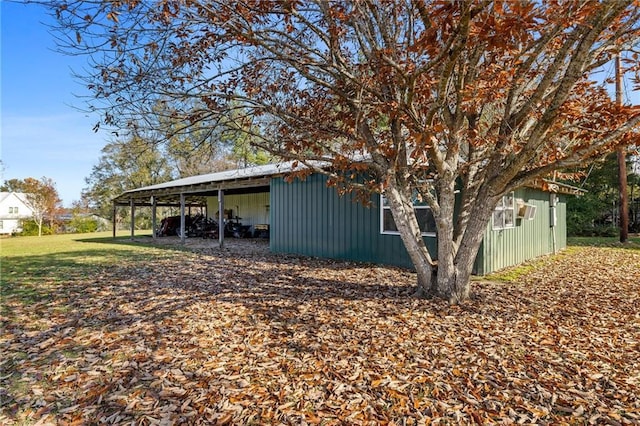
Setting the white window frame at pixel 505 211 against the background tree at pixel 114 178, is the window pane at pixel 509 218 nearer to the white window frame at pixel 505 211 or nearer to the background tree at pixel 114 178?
the white window frame at pixel 505 211

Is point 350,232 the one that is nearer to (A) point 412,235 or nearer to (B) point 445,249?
(A) point 412,235

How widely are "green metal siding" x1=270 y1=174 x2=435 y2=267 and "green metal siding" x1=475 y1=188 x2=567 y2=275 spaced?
120 centimetres

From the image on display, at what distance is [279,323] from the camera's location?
421 centimetres

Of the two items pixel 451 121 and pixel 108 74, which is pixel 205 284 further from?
pixel 451 121

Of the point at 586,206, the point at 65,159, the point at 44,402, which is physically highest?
the point at 65,159

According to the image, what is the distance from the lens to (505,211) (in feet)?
27.8

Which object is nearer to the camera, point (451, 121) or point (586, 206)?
point (451, 121)

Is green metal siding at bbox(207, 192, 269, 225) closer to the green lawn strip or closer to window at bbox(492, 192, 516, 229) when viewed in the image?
the green lawn strip

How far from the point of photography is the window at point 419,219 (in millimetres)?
7676

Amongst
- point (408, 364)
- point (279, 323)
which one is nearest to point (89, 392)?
point (279, 323)

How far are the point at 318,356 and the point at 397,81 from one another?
3.36 metres

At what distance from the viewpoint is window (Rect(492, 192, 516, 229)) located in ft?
26.6

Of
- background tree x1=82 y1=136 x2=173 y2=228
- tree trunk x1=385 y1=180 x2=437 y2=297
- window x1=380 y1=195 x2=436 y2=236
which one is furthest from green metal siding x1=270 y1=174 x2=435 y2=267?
background tree x1=82 y1=136 x2=173 y2=228

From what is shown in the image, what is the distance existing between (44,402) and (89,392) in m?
0.29
